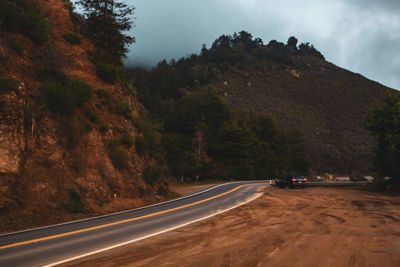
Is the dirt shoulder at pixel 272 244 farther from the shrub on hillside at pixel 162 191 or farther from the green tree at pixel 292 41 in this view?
the green tree at pixel 292 41

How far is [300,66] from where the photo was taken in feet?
396

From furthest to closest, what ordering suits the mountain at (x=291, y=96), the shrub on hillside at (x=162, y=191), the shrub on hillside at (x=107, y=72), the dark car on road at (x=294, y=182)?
the mountain at (x=291, y=96), the dark car on road at (x=294, y=182), the shrub on hillside at (x=107, y=72), the shrub on hillside at (x=162, y=191)

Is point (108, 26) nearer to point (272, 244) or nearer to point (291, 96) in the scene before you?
point (272, 244)

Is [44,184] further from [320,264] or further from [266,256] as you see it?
[320,264]

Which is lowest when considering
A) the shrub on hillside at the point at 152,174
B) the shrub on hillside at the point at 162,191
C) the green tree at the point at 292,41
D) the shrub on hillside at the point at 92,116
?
the shrub on hillside at the point at 162,191

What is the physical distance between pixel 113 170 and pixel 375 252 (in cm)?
1478

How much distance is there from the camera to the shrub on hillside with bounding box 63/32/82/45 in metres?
22.9

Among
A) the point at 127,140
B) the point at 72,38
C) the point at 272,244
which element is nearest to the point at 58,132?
the point at 127,140

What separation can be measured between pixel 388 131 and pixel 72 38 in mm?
26713

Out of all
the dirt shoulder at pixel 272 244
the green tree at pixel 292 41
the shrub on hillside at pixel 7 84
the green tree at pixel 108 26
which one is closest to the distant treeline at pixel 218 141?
the green tree at pixel 108 26

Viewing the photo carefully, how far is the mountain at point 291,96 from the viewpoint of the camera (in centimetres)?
6381

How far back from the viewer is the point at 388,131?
21906 millimetres

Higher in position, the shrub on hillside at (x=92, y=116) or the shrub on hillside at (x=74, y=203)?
the shrub on hillside at (x=92, y=116)

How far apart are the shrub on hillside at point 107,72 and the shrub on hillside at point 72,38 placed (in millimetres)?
2954
